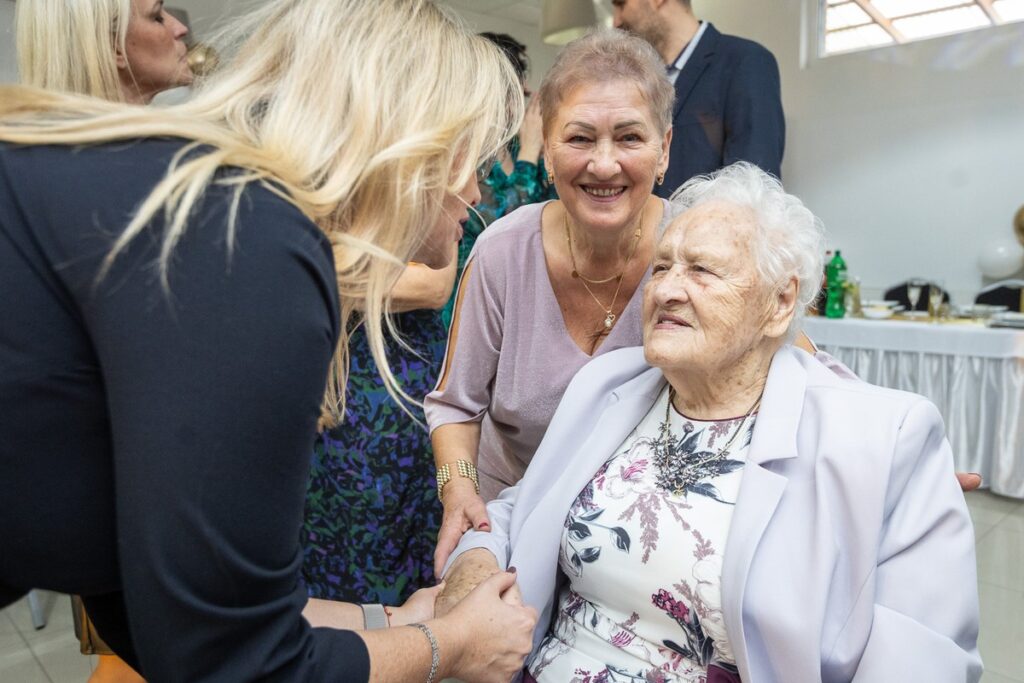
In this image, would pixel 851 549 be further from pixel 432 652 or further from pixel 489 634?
pixel 432 652

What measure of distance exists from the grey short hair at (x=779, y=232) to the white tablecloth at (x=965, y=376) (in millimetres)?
3320

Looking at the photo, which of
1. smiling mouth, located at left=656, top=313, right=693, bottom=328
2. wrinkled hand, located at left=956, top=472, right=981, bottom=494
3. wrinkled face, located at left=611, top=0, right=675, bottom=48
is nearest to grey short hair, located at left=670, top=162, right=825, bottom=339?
smiling mouth, located at left=656, top=313, right=693, bottom=328

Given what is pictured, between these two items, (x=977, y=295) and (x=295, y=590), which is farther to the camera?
(x=977, y=295)

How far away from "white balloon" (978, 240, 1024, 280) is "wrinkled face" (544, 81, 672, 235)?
448cm

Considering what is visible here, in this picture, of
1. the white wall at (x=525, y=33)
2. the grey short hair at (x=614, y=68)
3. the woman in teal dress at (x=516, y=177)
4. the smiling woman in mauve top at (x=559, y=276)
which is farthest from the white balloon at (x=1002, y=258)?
the grey short hair at (x=614, y=68)

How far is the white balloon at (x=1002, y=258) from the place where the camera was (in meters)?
5.08

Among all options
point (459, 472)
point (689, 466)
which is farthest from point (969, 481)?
point (459, 472)

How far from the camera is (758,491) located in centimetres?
127

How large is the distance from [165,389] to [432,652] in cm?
51

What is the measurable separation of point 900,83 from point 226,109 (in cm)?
616

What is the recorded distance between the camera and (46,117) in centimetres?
71

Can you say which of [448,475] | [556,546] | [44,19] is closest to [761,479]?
[556,546]

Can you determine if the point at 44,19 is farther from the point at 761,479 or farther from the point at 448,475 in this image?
the point at 761,479

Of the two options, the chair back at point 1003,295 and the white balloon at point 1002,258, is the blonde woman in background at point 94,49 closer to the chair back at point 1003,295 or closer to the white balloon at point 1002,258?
the chair back at point 1003,295
